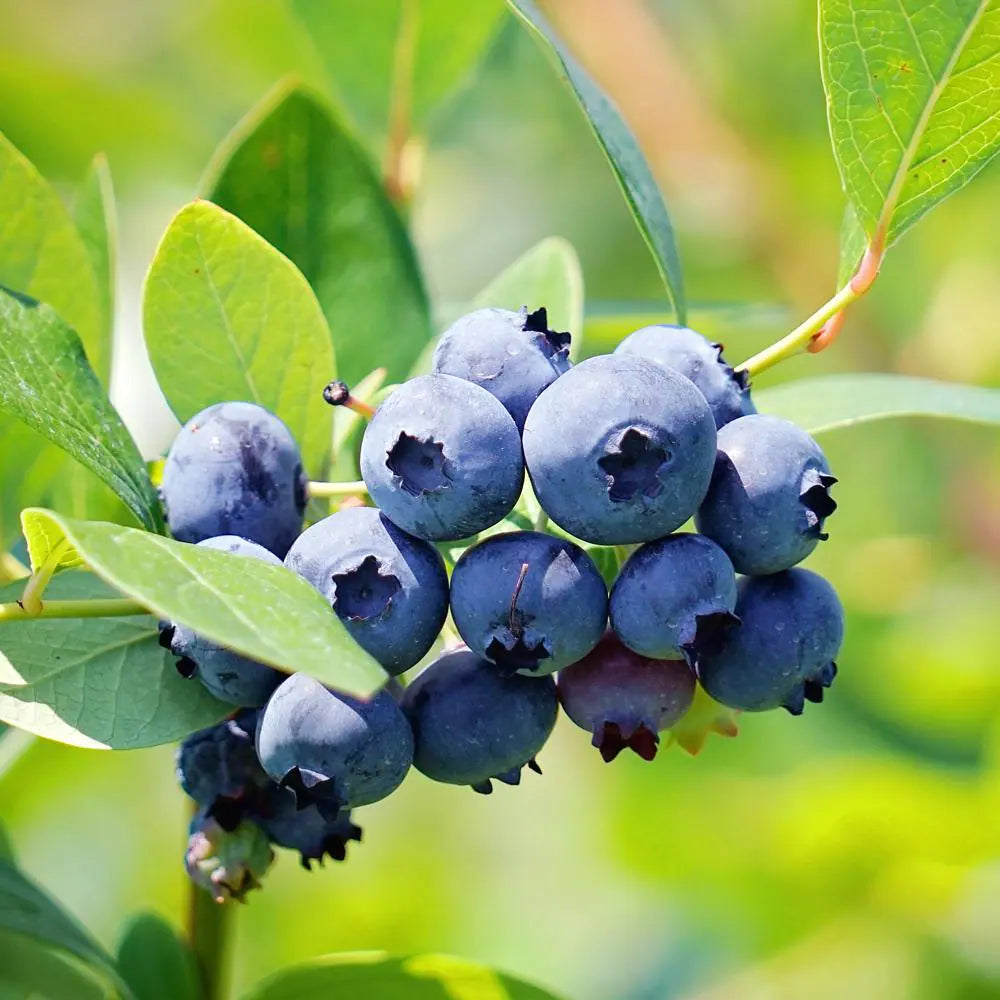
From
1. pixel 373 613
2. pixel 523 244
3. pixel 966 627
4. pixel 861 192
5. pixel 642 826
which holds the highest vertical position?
pixel 861 192

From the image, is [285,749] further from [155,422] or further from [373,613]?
[155,422]

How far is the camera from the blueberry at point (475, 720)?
105cm

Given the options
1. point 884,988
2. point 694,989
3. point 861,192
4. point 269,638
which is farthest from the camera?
point 694,989

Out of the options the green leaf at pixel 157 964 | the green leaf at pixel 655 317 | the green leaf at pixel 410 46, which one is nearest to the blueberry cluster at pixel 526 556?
the green leaf at pixel 157 964

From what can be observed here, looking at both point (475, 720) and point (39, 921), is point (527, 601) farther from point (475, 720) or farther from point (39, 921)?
point (39, 921)

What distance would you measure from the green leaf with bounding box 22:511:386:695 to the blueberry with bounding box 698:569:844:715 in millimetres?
342

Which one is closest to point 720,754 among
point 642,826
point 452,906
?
point 642,826

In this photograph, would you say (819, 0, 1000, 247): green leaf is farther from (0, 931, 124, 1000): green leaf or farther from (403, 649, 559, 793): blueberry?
(0, 931, 124, 1000): green leaf

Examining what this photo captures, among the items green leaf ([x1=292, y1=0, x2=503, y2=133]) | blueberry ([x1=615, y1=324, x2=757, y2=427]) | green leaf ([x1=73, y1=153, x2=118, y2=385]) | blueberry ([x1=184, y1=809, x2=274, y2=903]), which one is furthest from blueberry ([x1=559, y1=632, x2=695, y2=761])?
green leaf ([x1=292, y1=0, x2=503, y2=133])

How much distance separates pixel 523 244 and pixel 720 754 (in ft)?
4.93

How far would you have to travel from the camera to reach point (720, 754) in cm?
301

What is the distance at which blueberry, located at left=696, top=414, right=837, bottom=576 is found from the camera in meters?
1.05

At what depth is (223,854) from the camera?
3.95 ft

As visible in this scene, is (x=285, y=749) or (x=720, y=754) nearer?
(x=285, y=749)
